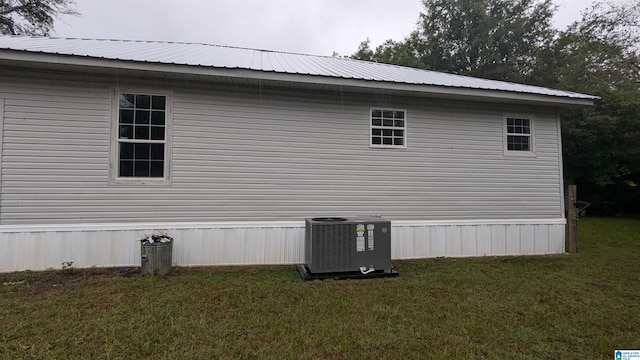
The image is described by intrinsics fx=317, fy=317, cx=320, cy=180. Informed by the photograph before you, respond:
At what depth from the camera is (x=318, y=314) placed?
340 centimetres

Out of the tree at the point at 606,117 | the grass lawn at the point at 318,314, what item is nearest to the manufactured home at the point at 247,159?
the grass lawn at the point at 318,314

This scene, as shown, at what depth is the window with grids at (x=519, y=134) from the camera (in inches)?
258

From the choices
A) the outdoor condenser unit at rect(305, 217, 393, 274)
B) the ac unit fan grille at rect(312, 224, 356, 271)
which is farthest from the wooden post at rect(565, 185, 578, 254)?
the ac unit fan grille at rect(312, 224, 356, 271)

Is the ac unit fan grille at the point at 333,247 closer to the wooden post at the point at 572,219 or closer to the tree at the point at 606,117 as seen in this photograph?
the wooden post at the point at 572,219

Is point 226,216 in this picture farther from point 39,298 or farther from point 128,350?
point 128,350

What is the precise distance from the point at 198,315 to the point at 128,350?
77cm

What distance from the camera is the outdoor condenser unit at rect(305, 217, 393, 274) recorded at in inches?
184

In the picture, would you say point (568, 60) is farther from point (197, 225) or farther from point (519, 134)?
point (197, 225)

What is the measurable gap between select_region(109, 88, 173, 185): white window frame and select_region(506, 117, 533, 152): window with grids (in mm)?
6488

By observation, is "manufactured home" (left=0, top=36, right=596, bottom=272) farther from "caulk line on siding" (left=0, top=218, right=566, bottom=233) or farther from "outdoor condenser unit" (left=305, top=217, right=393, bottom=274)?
"outdoor condenser unit" (left=305, top=217, right=393, bottom=274)

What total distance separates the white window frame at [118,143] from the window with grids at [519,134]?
6.49 meters

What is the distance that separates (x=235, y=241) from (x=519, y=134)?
6.02 m

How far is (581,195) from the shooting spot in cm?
1666

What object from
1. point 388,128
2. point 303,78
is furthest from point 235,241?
point 388,128
